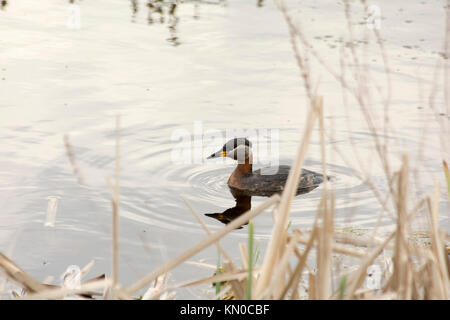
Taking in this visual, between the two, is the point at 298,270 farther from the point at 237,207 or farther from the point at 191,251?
the point at 237,207

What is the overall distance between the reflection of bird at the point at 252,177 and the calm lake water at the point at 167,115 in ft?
0.73

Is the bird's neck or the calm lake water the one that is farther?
the bird's neck

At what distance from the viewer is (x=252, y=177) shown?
9.22m

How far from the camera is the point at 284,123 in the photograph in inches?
381

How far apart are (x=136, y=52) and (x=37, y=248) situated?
5.94 meters

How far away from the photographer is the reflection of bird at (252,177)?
8.80m

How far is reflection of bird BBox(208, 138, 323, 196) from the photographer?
346 inches

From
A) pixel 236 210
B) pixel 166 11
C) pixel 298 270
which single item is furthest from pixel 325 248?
pixel 166 11

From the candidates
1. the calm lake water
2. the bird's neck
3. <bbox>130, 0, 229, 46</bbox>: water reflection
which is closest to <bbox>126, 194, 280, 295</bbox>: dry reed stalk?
the calm lake water

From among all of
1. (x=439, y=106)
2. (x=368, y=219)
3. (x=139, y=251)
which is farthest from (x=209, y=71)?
(x=139, y=251)

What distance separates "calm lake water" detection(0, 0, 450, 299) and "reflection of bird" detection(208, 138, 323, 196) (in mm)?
223

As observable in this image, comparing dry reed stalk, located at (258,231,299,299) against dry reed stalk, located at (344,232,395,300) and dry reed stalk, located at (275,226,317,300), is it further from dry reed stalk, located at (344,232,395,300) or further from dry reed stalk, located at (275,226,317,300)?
dry reed stalk, located at (344,232,395,300)

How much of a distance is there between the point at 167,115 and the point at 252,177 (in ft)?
4.51
